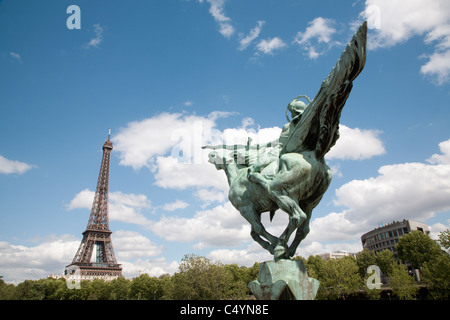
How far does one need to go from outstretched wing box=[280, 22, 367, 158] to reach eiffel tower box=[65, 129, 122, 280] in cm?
7193

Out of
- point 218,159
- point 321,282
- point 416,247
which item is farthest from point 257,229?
point 416,247

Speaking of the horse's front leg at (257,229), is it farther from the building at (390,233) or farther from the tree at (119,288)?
the building at (390,233)

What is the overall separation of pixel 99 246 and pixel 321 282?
54707 millimetres

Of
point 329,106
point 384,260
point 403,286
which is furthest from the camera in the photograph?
point 384,260

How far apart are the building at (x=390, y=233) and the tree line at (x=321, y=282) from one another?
2037cm

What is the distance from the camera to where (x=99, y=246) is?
72.3m

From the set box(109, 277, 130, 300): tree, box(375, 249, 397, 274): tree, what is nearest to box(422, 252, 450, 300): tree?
box(375, 249, 397, 274): tree

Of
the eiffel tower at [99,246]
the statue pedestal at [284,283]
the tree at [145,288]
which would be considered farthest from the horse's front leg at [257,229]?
the eiffel tower at [99,246]

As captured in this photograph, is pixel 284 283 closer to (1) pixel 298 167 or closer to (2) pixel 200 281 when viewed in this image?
(1) pixel 298 167

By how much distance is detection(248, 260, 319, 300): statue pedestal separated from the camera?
17.4 feet

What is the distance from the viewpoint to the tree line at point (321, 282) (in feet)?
97.5

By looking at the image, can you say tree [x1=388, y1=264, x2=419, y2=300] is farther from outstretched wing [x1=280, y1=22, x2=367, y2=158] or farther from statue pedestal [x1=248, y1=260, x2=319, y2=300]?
outstretched wing [x1=280, y1=22, x2=367, y2=158]

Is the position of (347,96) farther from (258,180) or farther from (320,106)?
(258,180)
